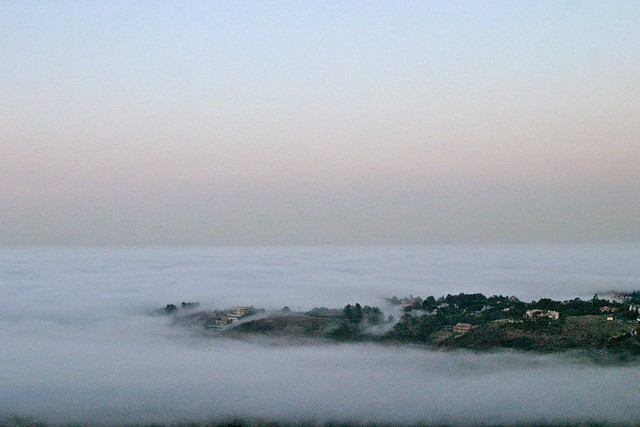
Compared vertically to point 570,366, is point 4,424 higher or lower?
lower

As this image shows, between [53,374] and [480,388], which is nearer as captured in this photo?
[480,388]

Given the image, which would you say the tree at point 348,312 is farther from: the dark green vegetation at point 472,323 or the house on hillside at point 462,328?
the house on hillside at point 462,328

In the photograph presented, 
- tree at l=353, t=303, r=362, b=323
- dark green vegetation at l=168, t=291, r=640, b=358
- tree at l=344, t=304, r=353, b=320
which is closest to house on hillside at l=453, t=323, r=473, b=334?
dark green vegetation at l=168, t=291, r=640, b=358

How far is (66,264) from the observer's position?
72438 millimetres

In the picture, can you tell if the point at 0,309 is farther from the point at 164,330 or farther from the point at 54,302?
the point at 164,330

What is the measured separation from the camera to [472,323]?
33906 mm

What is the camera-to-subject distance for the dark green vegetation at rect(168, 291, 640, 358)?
28712mm

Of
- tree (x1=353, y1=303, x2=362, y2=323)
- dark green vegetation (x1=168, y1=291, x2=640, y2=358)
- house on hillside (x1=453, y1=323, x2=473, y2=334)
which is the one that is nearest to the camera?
dark green vegetation (x1=168, y1=291, x2=640, y2=358)

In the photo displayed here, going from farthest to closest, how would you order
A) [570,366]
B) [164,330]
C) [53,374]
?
[164,330] < [53,374] < [570,366]

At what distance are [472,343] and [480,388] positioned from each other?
301 inches

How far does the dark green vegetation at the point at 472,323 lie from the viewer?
2871cm

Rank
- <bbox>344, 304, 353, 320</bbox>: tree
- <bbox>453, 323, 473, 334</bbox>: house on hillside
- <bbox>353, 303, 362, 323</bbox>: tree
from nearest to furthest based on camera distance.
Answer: <bbox>453, 323, 473, 334</bbox>: house on hillside, <bbox>353, 303, 362, 323</bbox>: tree, <bbox>344, 304, 353, 320</bbox>: tree

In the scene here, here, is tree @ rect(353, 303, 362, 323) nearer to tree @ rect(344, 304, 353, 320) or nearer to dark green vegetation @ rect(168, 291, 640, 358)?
dark green vegetation @ rect(168, 291, 640, 358)

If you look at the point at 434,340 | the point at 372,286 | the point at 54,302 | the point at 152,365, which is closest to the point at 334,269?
the point at 372,286
